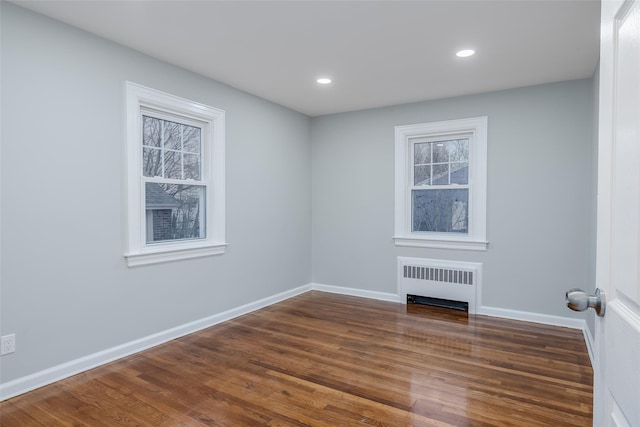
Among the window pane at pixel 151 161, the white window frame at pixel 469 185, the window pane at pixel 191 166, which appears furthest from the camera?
the white window frame at pixel 469 185

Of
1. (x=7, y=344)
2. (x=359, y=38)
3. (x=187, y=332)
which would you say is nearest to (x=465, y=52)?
(x=359, y=38)

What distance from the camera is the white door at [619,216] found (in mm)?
668

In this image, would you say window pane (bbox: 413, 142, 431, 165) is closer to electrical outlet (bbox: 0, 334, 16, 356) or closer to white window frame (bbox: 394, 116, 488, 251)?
white window frame (bbox: 394, 116, 488, 251)

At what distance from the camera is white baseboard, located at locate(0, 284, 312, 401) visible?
95.3 inches

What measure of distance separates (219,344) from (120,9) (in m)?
2.73

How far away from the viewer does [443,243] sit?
4434 mm

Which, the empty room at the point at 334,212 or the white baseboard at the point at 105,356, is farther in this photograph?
the white baseboard at the point at 105,356

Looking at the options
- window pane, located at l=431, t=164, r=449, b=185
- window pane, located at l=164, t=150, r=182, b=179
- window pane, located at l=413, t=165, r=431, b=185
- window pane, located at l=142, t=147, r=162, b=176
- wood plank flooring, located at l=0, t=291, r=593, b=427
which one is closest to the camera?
wood plank flooring, located at l=0, t=291, r=593, b=427

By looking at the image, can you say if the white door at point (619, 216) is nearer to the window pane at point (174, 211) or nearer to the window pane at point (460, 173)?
the window pane at point (174, 211)

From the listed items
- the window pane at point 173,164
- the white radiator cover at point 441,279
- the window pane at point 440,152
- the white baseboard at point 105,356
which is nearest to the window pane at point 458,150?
the window pane at point 440,152

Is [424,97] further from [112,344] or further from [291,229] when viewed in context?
[112,344]

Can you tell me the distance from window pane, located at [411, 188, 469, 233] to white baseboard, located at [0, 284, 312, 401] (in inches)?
93.5

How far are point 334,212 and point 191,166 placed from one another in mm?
2185

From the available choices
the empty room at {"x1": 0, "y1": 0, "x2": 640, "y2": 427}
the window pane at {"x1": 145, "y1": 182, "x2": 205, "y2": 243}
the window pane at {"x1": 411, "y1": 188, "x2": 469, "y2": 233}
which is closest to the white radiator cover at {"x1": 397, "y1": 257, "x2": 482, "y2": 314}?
the empty room at {"x1": 0, "y1": 0, "x2": 640, "y2": 427}
